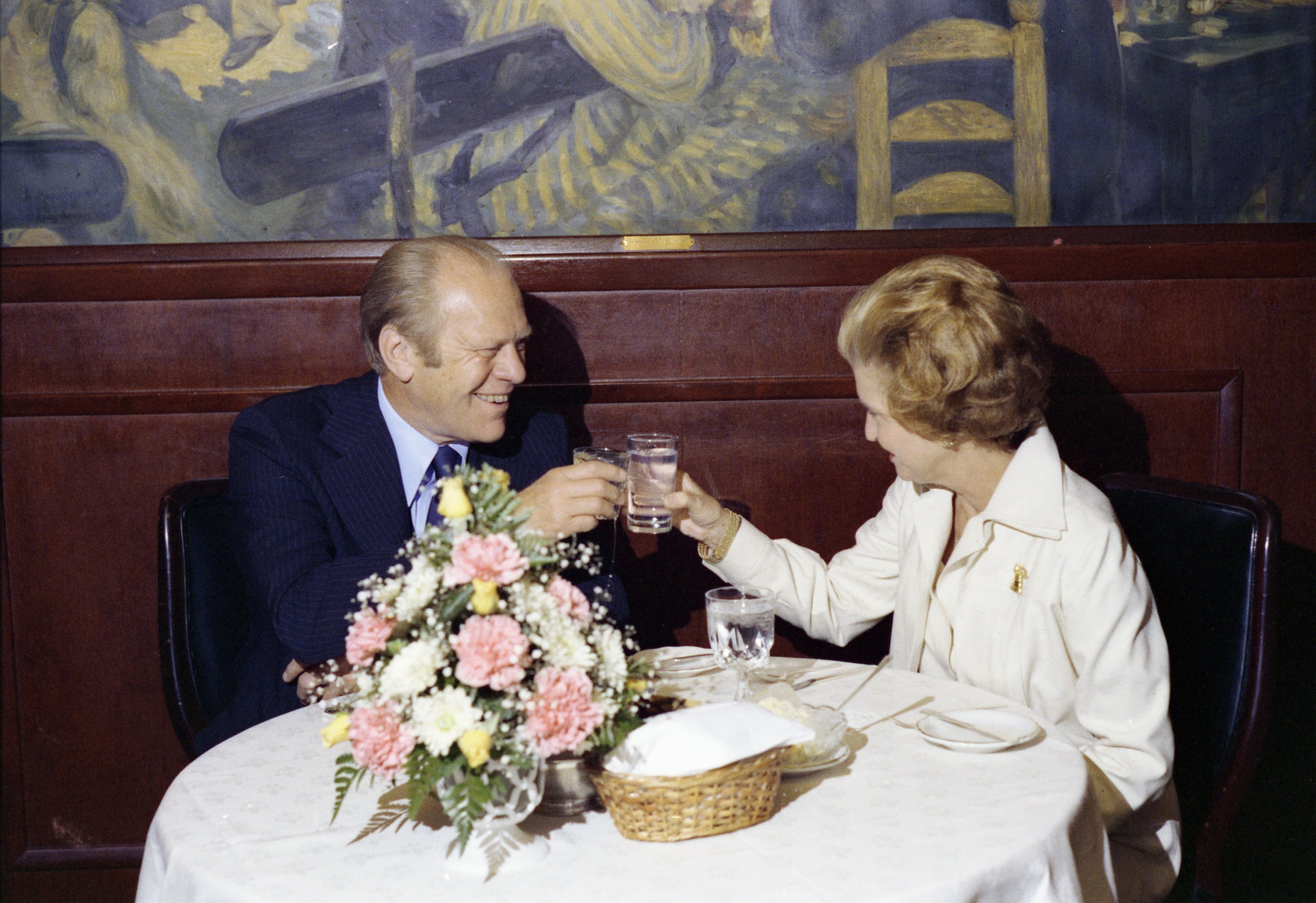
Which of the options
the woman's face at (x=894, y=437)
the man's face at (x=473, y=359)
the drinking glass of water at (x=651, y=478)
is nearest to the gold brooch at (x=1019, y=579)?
the woman's face at (x=894, y=437)

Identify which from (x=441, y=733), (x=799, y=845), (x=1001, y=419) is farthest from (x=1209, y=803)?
(x=441, y=733)

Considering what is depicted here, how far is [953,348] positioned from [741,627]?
64 cm

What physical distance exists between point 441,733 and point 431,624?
0.38ft

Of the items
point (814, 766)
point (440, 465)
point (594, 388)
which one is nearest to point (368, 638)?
point (814, 766)

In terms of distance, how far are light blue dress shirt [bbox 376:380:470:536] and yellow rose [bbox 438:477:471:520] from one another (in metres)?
1.15

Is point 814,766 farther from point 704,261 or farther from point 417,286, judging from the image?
point 704,261

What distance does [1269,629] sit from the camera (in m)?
1.95

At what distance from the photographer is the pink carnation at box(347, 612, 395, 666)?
1217 millimetres

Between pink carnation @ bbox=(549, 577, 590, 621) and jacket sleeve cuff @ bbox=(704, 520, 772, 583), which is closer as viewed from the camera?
pink carnation @ bbox=(549, 577, 590, 621)

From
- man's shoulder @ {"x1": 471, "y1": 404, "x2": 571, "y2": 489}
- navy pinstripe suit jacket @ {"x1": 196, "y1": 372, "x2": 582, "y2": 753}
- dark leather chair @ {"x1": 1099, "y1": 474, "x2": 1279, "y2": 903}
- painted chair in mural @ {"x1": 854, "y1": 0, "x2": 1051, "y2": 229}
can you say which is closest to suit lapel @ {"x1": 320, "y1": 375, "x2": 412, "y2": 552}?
navy pinstripe suit jacket @ {"x1": 196, "y1": 372, "x2": 582, "y2": 753}

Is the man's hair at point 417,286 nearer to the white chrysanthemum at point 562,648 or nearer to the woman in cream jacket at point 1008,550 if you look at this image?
the woman in cream jacket at point 1008,550

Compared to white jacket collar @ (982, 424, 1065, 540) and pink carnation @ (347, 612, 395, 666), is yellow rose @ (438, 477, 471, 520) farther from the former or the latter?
white jacket collar @ (982, 424, 1065, 540)

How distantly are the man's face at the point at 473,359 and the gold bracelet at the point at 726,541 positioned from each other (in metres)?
0.52

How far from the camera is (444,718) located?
1146 millimetres
